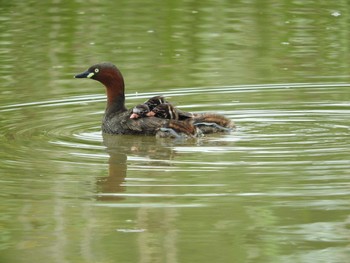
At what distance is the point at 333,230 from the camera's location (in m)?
7.62

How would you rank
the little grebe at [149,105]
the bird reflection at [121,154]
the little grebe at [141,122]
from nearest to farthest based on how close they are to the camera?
the bird reflection at [121,154]
the little grebe at [141,122]
the little grebe at [149,105]

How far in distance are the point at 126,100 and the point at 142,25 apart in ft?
17.6

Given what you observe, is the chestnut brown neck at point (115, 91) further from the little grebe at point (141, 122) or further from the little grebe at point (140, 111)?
the little grebe at point (140, 111)

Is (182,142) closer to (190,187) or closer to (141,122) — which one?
(141,122)

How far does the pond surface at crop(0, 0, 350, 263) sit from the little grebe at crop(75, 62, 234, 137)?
0.15m

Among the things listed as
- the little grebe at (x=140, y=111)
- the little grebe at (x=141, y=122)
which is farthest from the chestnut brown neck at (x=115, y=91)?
the little grebe at (x=140, y=111)

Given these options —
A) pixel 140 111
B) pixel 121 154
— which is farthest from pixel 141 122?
pixel 121 154

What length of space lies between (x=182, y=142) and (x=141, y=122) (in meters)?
0.68

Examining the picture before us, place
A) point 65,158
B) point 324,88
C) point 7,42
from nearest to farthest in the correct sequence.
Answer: point 65,158
point 324,88
point 7,42

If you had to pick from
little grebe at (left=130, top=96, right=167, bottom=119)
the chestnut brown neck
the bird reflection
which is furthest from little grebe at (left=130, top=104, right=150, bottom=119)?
the chestnut brown neck

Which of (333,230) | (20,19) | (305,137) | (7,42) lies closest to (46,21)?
(20,19)

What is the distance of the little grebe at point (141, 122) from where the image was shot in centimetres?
1153

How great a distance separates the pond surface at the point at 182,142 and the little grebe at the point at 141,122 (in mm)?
151

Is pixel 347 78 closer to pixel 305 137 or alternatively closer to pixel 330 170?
pixel 305 137
